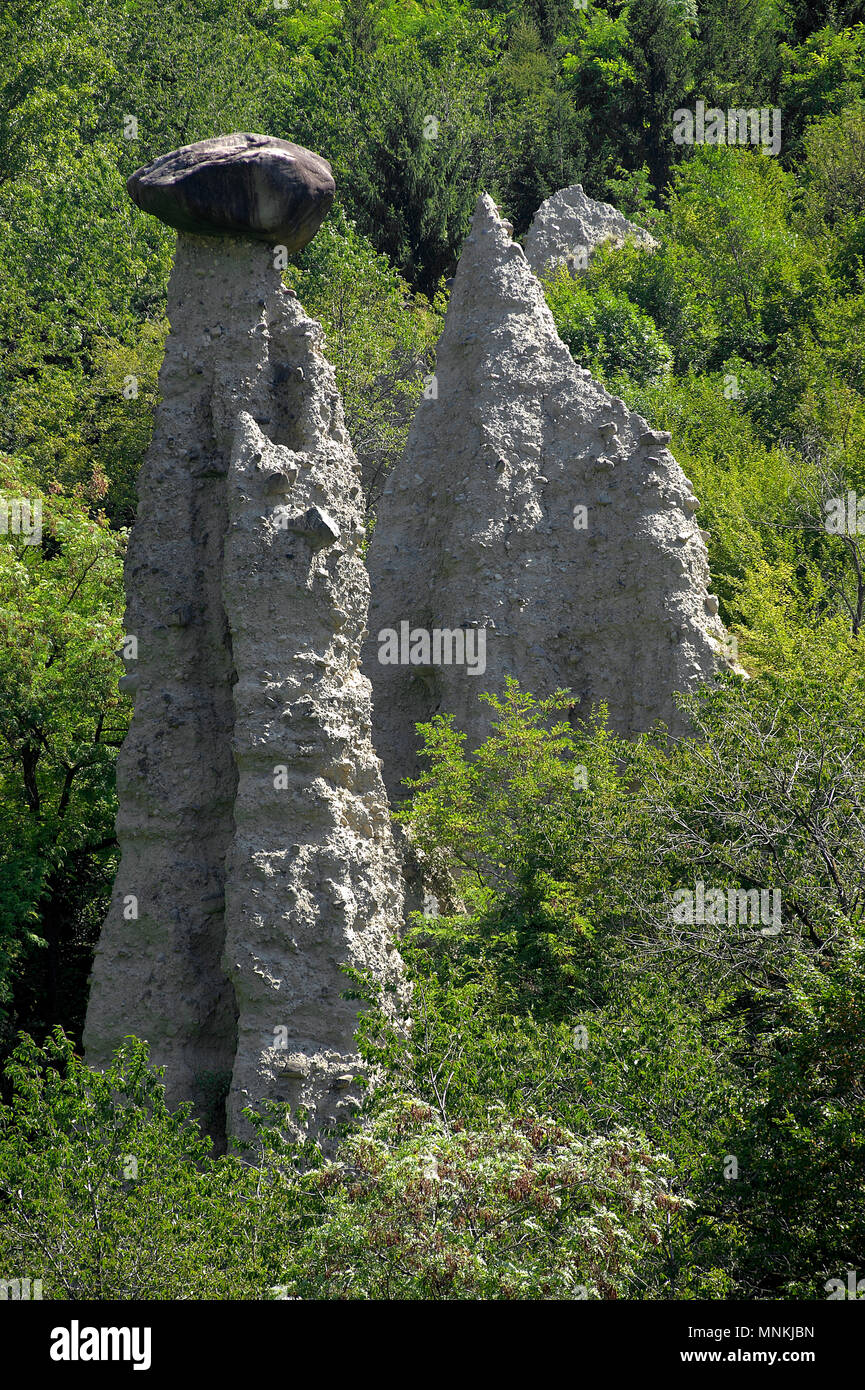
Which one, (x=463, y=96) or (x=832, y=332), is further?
(x=463, y=96)

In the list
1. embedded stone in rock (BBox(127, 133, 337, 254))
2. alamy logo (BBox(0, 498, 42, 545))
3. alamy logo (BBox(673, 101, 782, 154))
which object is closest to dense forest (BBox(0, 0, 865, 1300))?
alamy logo (BBox(0, 498, 42, 545))

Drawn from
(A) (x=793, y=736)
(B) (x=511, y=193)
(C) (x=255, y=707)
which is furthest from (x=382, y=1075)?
(B) (x=511, y=193)

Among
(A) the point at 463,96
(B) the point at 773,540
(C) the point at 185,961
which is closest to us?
(C) the point at 185,961

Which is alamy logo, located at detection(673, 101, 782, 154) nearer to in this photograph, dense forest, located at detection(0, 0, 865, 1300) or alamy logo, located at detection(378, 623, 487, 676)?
dense forest, located at detection(0, 0, 865, 1300)

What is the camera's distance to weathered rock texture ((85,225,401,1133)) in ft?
35.5

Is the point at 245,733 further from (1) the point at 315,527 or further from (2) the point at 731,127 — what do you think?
(2) the point at 731,127

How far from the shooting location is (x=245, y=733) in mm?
11109

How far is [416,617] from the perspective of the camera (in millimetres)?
16438

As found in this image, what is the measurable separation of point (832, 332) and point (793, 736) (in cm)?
1847

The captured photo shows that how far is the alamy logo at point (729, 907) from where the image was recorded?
12.0 meters

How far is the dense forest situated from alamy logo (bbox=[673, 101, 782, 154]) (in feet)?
1.88

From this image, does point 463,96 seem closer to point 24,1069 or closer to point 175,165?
point 175,165
